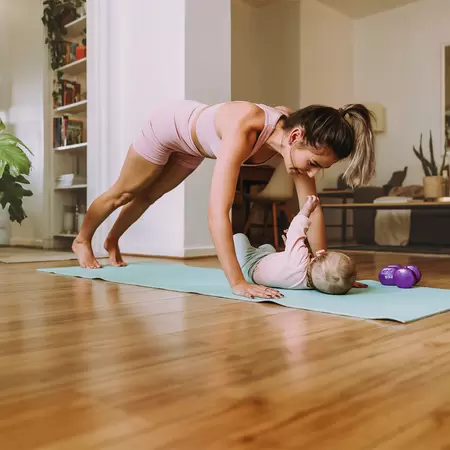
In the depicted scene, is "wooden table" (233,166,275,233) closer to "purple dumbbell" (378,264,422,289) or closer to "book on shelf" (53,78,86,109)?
"book on shelf" (53,78,86,109)

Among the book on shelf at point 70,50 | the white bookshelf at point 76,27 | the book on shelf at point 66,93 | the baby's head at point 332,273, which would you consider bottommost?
the baby's head at point 332,273

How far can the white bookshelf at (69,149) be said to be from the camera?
4.28 metres

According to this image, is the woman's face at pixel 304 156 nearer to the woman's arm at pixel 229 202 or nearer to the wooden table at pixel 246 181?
the woman's arm at pixel 229 202

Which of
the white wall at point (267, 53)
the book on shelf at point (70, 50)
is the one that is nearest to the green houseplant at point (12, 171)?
the book on shelf at point (70, 50)

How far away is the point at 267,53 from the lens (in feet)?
20.0

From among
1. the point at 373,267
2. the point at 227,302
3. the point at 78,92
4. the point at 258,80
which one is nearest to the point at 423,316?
the point at 227,302

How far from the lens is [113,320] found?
1.32m

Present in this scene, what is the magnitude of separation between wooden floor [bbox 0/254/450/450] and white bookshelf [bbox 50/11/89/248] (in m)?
3.03

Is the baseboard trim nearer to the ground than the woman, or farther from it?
nearer to the ground

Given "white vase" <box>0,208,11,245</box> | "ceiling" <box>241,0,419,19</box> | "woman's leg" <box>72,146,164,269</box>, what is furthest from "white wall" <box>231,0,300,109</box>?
"woman's leg" <box>72,146,164,269</box>

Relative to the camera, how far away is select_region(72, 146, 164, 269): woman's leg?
2281 mm

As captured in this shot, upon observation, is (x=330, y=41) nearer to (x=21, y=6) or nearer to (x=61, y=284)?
(x=21, y=6)

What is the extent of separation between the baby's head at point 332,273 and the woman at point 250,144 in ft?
0.57

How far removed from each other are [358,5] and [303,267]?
5231mm
